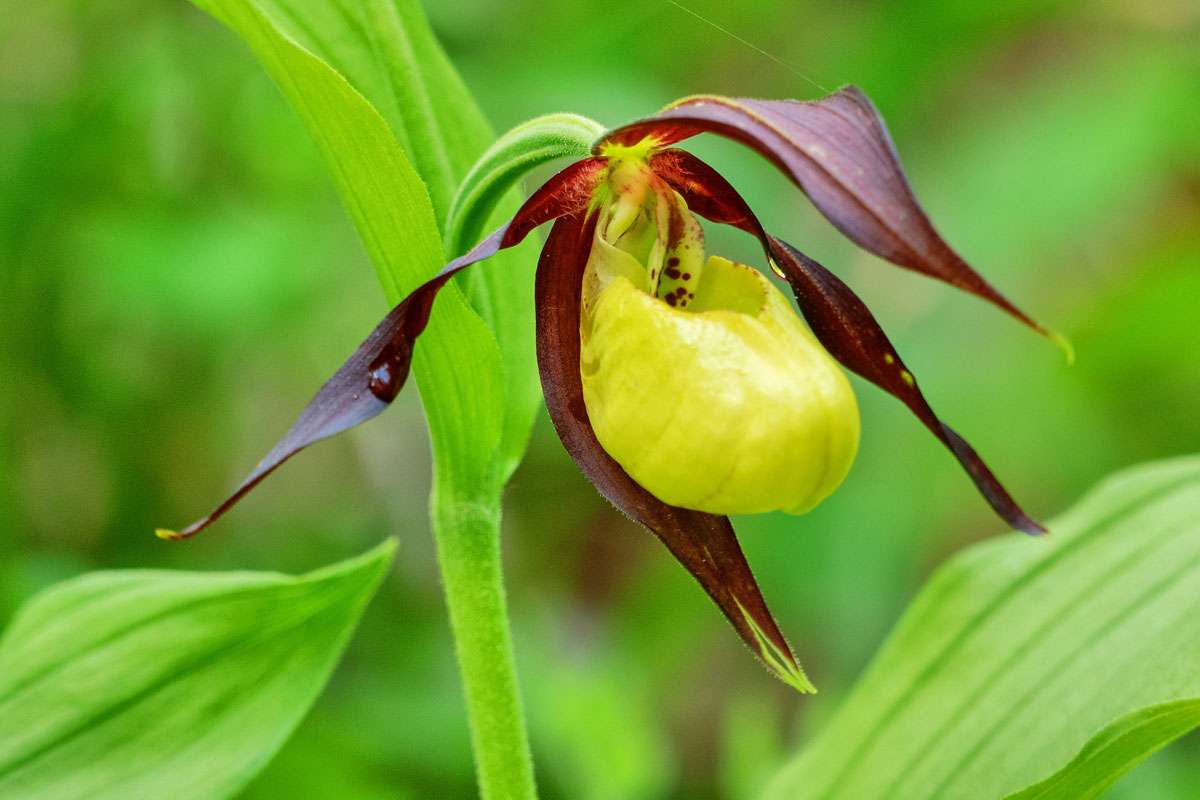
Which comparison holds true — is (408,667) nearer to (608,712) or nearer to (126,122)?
(608,712)

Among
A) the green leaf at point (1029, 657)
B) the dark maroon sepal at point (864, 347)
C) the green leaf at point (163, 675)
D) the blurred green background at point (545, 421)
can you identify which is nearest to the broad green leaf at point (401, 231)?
the green leaf at point (163, 675)

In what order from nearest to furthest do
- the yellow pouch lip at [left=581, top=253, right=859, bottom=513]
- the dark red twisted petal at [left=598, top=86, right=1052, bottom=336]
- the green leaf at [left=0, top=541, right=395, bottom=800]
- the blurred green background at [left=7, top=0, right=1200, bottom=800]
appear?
the dark red twisted petal at [left=598, top=86, right=1052, bottom=336]
the yellow pouch lip at [left=581, top=253, right=859, bottom=513]
the green leaf at [left=0, top=541, right=395, bottom=800]
the blurred green background at [left=7, top=0, right=1200, bottom=800]

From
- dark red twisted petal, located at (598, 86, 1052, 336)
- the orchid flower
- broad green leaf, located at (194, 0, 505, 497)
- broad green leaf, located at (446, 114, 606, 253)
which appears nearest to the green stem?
broad green leaf, located at (194, 0, 505, 497)

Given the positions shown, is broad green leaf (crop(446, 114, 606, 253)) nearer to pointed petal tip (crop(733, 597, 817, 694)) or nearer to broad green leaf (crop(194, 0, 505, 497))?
broad green leaf (crop(194, 0, 505, 497))

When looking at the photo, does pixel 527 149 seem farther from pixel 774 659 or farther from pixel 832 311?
pixel 774 659

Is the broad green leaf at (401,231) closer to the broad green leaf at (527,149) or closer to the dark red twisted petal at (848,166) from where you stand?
the broad green leaf at (527,149)

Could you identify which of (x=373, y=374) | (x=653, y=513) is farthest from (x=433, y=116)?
(x=653, y=513)
